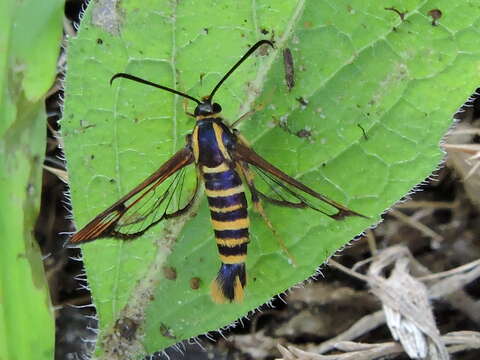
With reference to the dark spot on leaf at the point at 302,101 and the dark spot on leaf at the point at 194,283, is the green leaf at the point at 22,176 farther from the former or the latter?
the dark spot on leaf at the point at 302,101

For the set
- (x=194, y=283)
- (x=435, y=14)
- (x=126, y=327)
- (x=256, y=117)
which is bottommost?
(x=126, y=327)

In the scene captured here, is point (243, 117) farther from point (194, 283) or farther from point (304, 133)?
point (194, 283)

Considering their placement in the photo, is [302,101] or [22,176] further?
[22,176]

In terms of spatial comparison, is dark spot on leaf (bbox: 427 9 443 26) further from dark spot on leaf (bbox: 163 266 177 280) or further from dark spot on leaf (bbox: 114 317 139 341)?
dark spot on leaf (bbox: 114 317 139 341)

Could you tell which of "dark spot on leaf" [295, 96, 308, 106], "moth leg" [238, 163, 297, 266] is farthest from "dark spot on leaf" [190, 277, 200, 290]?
"dark spot on leaf" [295, 96, 308, 106]

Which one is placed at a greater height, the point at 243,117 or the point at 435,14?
Answer: the point at 435,14

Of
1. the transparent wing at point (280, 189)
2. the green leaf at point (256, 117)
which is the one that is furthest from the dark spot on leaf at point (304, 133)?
the transparent wing at point (280, 189)

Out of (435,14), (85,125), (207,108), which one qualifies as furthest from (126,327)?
(435,14)
